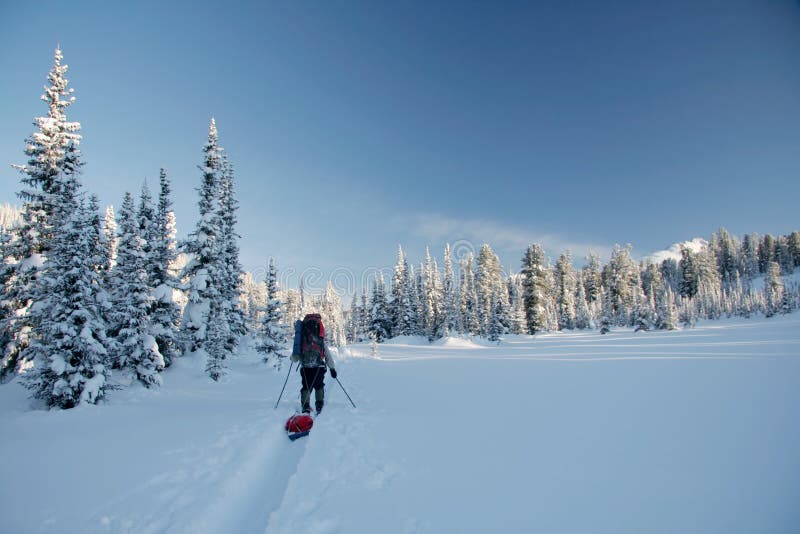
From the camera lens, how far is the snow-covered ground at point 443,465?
11.0ft

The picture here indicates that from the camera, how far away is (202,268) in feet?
61.0

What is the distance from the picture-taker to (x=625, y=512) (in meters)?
3.21

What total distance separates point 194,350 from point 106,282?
533 cm

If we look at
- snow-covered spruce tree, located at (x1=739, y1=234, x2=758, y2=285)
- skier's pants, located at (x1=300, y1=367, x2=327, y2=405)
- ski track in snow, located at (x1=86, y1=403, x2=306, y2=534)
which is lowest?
ski track in snow, located at (x1=86, y1=403, x2=306, y2=534)

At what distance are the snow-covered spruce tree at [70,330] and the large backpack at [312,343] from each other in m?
6.58

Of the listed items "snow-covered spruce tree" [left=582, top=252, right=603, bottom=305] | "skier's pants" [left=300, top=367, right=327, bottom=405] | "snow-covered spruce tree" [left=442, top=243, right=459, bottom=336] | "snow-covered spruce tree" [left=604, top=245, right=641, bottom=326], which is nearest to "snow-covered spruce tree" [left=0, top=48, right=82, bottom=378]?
"skier's pants" [left=300, top=367, right=327, bottom=405]

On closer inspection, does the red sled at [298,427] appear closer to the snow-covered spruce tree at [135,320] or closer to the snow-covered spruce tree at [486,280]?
the snow-covered spruce tree at [135,320]

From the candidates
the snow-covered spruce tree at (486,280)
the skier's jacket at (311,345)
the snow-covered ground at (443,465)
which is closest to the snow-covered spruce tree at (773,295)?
the snow-covered spruce tree at (486,280)

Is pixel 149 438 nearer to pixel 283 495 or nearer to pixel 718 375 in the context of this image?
pixel 283 495

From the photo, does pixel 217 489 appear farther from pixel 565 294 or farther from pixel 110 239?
pixel 565 294

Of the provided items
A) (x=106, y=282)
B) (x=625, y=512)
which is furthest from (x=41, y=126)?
(x=625, y=512)

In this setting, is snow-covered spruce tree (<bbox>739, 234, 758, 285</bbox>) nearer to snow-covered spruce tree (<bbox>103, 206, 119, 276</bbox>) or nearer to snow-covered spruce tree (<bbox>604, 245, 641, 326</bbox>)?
snow-covered spruce tree (<bbox>604, 245, 641, 326</bbox>)

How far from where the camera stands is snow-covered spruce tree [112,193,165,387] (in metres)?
13.4

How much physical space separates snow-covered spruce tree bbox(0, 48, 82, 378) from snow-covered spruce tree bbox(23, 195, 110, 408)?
4.60m
